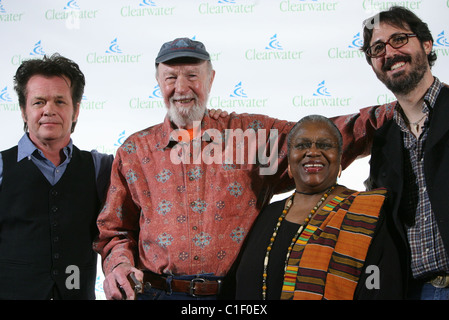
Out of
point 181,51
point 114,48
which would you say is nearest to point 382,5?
point 181,51

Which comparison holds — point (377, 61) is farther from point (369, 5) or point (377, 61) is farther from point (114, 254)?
point (114, 254)

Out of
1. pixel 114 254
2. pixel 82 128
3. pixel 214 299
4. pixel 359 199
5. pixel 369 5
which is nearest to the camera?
pixel 359 199

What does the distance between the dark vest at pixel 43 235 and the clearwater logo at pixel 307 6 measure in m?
1.93

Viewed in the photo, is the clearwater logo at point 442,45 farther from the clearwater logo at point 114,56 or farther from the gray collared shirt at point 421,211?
the clearwater logo at point 114,56

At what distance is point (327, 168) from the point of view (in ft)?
6.76

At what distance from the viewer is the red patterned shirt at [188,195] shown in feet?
7.37

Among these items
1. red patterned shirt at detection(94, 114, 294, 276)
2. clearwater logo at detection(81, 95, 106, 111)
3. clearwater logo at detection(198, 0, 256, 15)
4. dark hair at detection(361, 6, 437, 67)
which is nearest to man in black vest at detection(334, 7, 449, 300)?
dark hair at detection(361, 6, 437, 67)

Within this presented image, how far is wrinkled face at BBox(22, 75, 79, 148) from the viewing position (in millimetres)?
2592

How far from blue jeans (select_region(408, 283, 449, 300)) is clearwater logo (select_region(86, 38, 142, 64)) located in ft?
8.25

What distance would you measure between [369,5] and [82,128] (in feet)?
7.54

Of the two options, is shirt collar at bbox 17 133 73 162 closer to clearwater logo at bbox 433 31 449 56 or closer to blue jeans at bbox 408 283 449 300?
blue jeans at bbox 408 283 449 300

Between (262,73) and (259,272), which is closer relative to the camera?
(259,272)

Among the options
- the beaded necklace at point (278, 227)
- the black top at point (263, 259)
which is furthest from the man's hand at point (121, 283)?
the beaded necklace at point (278, 227)
